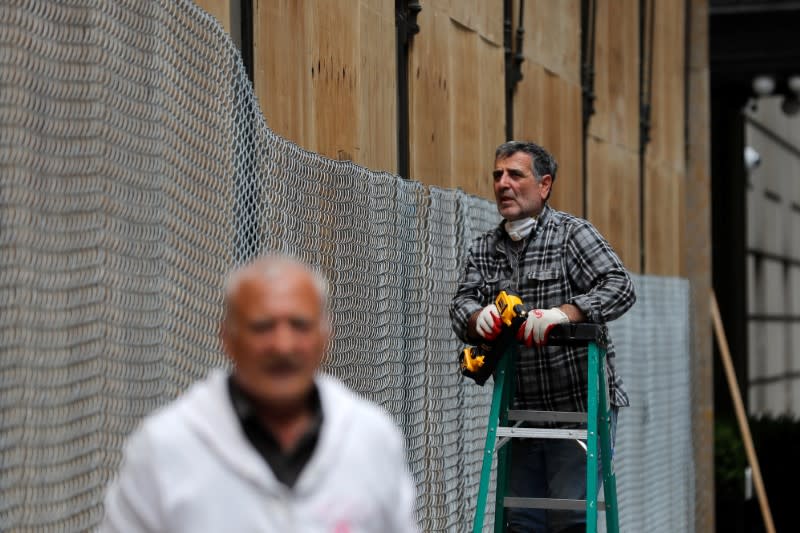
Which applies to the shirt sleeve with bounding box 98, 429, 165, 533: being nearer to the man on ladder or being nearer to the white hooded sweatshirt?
the white hooded sweatshirt

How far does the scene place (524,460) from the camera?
713cm

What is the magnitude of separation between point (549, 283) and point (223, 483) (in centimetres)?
448

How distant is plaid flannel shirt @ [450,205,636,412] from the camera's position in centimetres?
670

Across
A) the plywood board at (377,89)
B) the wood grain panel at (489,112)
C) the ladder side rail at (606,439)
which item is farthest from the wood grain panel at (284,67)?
the wood grain panel at (489,112)

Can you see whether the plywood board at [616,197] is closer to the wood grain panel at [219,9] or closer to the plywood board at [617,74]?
the plywood board at [617,74]

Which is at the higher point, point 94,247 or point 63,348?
point 94,247

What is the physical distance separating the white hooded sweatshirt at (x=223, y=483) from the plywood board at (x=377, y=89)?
16.5 ft

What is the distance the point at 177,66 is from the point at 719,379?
66.1 ft

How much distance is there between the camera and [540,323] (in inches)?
251

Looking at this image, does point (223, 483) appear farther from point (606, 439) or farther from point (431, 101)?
point (431, 101)

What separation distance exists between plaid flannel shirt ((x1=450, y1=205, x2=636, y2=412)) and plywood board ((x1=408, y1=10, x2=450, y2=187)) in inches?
78.7

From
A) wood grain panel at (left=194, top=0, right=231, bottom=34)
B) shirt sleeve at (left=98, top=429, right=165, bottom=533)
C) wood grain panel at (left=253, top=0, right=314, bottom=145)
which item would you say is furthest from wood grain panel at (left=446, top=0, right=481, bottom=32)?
shirt sleeve at (left=98, top=429, right=165, bottom=533)

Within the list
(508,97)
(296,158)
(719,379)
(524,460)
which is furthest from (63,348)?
(719,379)

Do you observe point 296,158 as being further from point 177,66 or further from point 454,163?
point 454,163
